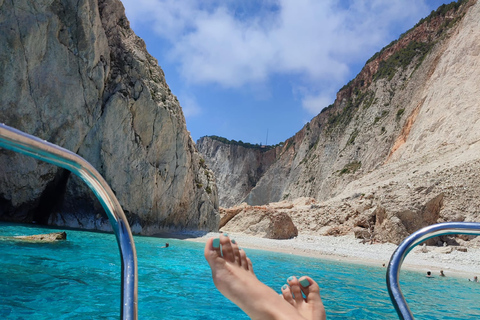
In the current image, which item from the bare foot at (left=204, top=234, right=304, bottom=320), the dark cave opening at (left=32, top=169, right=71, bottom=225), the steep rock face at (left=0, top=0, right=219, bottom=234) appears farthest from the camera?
the dark cave opening at (left=32, top=169, right=71, bottom=225)

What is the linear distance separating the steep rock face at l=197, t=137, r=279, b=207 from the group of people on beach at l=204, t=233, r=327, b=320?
53010mm

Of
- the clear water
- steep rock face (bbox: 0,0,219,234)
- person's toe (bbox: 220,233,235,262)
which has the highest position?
steep rock face (bbox: 0,0,219,234)

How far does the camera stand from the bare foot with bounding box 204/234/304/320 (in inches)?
67.6

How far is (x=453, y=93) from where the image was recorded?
74.0 feet

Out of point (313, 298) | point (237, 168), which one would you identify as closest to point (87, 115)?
point (313, 298)

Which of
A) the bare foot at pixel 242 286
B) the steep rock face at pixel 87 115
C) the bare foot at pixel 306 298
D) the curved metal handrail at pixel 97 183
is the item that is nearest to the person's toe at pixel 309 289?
the bare foot at pixel 306 298

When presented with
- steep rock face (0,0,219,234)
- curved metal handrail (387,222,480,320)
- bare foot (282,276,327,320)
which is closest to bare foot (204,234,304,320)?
bare foot (282,276,327,320)

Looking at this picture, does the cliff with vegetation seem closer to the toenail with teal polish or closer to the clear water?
the clear water

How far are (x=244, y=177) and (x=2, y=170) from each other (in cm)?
4437

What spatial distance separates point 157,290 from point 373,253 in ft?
31.9

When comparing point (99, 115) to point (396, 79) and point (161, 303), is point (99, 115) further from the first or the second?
point (396, 79)

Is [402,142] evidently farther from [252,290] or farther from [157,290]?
[252,290]

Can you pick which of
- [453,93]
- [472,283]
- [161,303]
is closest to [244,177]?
[453,93]

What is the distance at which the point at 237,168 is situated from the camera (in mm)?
57344
